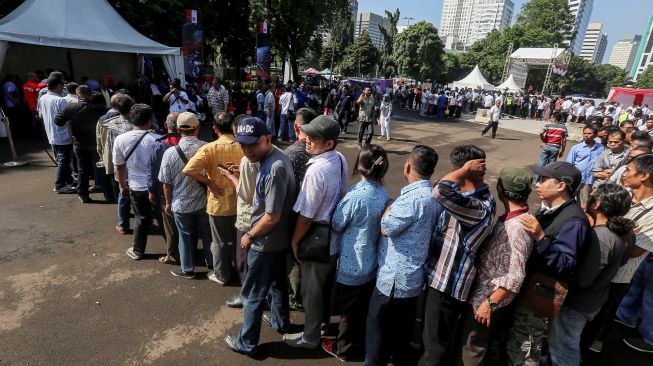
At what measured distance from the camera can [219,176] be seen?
141 inches

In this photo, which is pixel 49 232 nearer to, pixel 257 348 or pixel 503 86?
pixel 257 348

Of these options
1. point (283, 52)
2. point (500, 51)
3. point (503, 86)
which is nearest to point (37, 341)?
point (283, 52)

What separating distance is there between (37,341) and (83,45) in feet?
30.1

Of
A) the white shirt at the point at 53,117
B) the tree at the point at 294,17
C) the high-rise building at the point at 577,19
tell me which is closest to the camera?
the white shirt at the point at 53,117

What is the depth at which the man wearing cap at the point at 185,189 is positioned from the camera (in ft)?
11.8

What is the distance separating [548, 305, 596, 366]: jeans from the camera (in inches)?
105

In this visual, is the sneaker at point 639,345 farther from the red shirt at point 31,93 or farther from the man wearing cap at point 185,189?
the red shirt at point 31,93

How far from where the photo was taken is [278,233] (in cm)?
274

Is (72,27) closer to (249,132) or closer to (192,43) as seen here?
(192,43)

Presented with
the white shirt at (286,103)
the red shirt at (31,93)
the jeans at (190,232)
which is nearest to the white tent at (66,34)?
the red shirt at (31,93)

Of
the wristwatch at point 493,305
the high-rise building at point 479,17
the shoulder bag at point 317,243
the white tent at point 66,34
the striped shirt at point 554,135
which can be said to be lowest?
the wristwatch at point 493,305

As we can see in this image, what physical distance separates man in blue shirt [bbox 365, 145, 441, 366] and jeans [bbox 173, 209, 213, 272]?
7.00ft

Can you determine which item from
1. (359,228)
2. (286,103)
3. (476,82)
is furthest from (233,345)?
(476,82)

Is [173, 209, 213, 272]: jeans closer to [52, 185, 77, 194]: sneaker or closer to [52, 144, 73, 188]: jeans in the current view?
[52, 185, 77, 194]: sneaker
